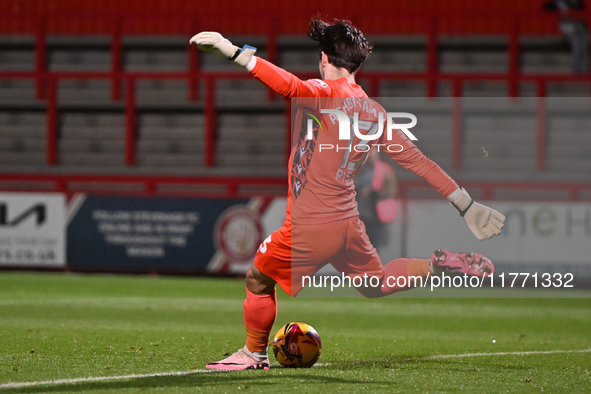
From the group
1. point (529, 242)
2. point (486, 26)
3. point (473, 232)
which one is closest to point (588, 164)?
point (529, 242)

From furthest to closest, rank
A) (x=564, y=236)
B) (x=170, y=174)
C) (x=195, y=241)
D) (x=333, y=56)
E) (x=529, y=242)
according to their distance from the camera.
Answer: (x=170, y=174)
(x=195, y=241)
(x=564, y=236)
(x=529, y=242)
(x=333, y=56)

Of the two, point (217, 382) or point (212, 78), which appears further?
point (212, 78)

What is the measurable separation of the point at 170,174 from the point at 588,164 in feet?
19.9

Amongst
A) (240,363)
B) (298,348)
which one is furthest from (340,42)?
(240,363)

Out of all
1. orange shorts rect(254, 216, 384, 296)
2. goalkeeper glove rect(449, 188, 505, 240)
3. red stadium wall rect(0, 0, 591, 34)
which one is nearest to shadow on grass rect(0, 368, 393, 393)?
orange shorts rect(254, 216, 384, 296)

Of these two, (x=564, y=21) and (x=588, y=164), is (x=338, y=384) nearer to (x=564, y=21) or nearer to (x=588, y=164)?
(x=588, y=164)

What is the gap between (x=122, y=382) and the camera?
475cm

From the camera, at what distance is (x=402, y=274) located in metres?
5.40

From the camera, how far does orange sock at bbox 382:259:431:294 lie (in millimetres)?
5395

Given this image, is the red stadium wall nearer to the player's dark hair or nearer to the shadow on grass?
the player's dark hair

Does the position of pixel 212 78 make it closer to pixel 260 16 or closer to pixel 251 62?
pixel 260 16

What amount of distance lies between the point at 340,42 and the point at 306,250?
1168mm

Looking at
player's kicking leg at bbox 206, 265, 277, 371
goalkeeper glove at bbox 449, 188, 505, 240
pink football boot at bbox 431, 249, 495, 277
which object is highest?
goalkeeper glove at bbox 449, 188, 505, 240

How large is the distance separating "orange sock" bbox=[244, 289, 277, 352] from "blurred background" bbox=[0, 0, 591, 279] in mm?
4376
